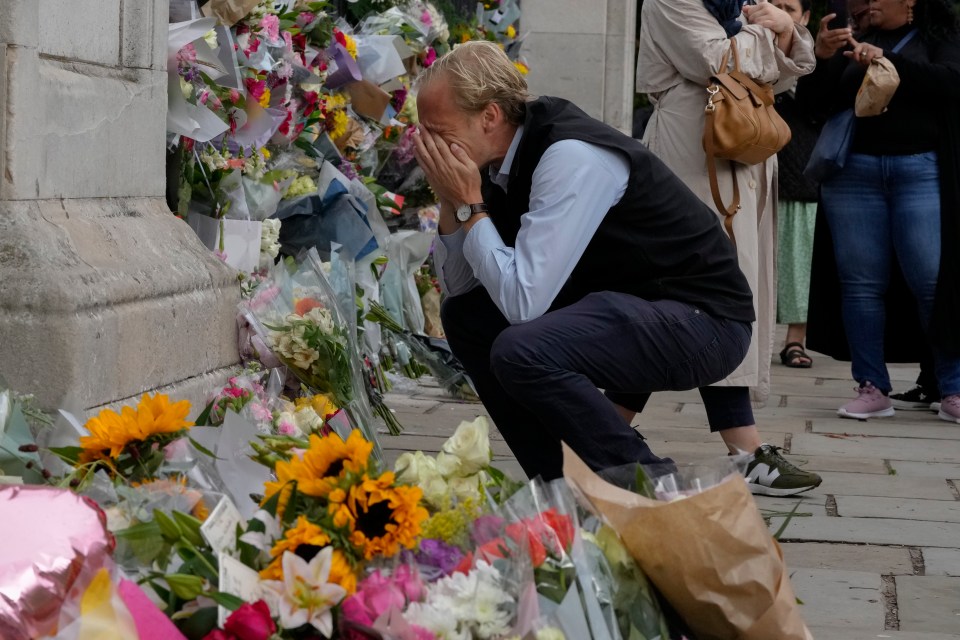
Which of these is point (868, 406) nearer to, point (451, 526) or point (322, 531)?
point (451, 526)

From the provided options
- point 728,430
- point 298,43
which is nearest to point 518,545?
point 728,430

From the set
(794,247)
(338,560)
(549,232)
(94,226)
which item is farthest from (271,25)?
(794,247)

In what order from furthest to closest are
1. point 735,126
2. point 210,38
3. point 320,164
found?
point 320,164
point 735,126
point 210,38

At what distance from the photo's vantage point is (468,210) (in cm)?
317

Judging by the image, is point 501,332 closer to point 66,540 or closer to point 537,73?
point 66,540

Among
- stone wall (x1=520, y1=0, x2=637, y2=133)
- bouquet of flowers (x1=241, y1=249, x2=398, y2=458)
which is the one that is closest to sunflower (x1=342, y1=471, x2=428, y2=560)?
bouquet of flowers (x1=241, y1=249, x2=398, y2=458)

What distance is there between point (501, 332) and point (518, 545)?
1420mm

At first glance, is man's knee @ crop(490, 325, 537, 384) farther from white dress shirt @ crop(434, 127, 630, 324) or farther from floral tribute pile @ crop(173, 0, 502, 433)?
floral tribute pile @ crop(173, 0, 502, 433)

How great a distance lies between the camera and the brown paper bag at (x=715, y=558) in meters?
1.92

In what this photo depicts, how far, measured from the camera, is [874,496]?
13.8 ft

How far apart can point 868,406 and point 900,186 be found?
92 cm

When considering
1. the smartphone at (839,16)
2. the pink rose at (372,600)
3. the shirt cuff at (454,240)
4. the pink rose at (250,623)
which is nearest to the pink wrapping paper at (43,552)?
the pink rose at (250,623)

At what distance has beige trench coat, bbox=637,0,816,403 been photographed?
4.71 meters

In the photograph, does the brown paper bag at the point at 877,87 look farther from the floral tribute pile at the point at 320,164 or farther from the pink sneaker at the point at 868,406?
the floral tribute pile at the point at 320,164
